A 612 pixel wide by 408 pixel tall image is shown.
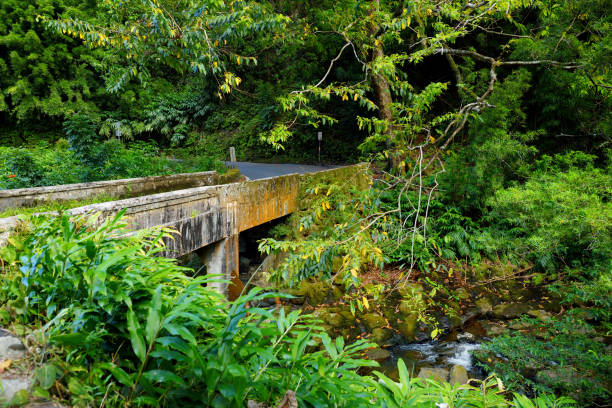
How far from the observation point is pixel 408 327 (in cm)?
713

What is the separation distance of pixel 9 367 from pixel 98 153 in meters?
8.18

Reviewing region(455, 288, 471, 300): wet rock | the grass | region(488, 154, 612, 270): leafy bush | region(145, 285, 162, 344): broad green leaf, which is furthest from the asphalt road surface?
region(145, 285, 162, 344): broad green leaf

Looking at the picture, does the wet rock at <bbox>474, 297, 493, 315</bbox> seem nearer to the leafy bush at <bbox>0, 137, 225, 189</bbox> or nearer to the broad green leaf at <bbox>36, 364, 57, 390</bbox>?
the broad green leaf at <bbox>36, 364, 57, 390</bbox>

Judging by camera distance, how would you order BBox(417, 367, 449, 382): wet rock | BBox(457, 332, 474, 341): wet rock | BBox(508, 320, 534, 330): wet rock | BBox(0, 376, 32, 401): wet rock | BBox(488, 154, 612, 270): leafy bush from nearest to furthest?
BBox(0, 376, 32, 401): wet rock
BBox(417, 367, 449, 382): wet rock
BBox(488, 154, 612, 270): leafy bush
BBox(457, 332, 474, 341): wet rock
BBox(508, 320, 534, 330): wet rock

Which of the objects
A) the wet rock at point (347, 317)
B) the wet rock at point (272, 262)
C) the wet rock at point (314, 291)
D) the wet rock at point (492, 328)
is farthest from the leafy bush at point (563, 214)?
the wet rock at point (272, 262)

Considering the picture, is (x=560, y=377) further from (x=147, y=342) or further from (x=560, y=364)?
(x=147, y=342)

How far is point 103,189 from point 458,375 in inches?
288

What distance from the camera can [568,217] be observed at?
257 inches

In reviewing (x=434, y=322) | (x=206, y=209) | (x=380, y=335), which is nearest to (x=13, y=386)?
(x=206, y=209)

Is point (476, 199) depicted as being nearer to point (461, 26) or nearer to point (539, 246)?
point (539, 246)

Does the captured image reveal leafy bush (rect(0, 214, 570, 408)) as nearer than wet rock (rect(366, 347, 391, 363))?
Yes

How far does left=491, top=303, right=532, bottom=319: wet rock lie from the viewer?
7.57 metres

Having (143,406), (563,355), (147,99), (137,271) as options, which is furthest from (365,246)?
(147,99)

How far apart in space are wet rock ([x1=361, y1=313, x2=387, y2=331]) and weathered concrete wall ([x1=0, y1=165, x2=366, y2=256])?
10.3 ft
